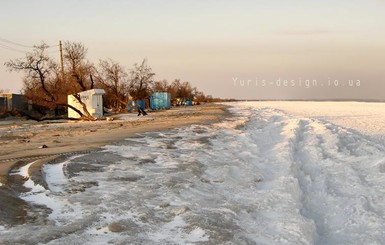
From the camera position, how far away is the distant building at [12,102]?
141ft

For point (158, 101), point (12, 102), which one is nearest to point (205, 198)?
point (12, 102)

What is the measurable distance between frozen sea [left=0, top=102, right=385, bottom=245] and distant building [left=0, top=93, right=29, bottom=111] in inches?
1372

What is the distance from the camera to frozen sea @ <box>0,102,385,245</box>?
522 cm

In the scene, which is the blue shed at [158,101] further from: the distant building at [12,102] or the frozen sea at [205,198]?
the frozen sea at [205,198]

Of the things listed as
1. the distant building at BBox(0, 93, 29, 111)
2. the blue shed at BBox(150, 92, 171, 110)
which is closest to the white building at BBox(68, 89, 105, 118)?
the distant building at BBox(0, 93, 29, 111)

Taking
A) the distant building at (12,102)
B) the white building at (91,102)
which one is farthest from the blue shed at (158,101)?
the white building at (91,102)

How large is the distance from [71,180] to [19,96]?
4176 centimetres

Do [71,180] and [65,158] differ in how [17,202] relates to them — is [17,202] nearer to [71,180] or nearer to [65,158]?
[71,180]

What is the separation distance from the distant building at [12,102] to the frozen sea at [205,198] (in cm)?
3484

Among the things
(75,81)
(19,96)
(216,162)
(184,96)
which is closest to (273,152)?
(216,162)

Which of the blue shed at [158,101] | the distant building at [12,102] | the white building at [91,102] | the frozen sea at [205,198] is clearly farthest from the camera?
the blue shed at [158,101]

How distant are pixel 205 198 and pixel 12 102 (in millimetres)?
42162

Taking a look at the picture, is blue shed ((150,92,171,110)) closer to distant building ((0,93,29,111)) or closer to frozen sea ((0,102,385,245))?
distant building ((0,93,29,111))

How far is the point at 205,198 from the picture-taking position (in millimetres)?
7066
